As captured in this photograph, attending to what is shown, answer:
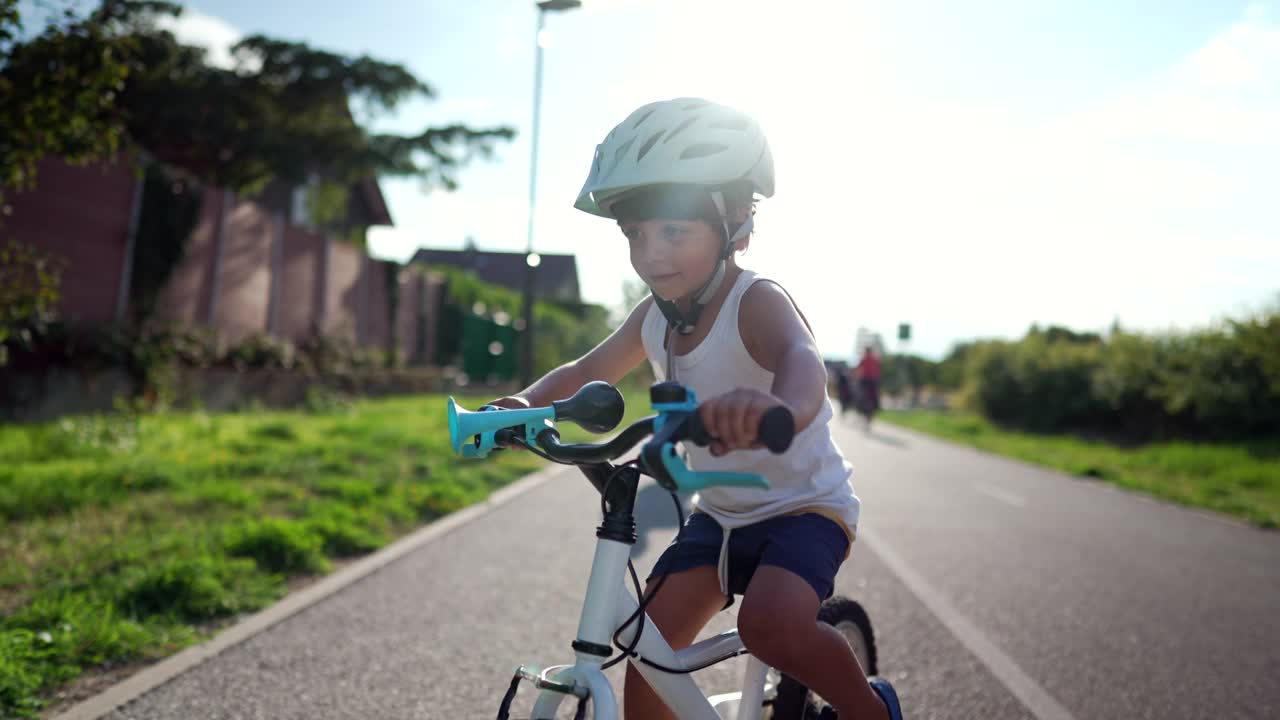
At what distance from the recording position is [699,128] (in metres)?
1.97

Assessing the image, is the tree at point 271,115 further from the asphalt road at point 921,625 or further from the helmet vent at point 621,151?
Result: the helmet vent at point 621,151

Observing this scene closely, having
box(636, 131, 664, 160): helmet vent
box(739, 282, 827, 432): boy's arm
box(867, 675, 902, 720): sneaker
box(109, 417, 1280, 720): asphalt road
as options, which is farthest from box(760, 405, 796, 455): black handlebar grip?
box(109, 417, 1280, 720): asphalt road

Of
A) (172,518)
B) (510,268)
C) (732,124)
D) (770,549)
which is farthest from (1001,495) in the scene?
(510,268)

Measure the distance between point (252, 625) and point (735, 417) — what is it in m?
3.59

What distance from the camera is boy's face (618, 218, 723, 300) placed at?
1.99 meters

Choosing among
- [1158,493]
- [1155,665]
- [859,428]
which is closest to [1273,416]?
[1158,493]

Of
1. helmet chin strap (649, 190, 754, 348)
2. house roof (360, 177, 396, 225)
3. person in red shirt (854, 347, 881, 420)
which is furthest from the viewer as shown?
house roof (360, 177, 396, 225)

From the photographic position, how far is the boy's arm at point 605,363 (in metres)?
2.26

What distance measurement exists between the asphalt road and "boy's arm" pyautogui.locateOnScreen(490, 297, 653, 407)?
1.59 meters

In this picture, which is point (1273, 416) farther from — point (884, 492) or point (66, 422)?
point (66, 422)

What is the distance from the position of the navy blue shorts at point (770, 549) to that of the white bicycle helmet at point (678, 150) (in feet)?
2.59

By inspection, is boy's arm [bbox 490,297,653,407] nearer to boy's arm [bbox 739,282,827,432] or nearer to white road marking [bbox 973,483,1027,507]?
boy's arm [bbox 739,282,827,432]

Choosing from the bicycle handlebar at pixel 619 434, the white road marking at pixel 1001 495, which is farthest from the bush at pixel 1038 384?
the bicycle handlebar at pixel 619 434

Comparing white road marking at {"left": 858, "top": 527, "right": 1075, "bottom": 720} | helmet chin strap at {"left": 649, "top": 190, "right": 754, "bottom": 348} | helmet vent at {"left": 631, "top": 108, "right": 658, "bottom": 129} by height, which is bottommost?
Answer: white road marking at {"left": 858, "top": 527, "right": 1075, "bottom": 720}
